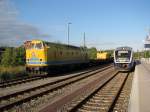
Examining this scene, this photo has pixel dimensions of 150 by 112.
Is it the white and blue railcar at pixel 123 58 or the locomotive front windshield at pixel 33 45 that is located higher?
the locomotive front windshield at pixel 33 45

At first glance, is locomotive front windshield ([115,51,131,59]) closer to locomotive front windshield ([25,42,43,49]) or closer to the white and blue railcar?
the white and blue railcar

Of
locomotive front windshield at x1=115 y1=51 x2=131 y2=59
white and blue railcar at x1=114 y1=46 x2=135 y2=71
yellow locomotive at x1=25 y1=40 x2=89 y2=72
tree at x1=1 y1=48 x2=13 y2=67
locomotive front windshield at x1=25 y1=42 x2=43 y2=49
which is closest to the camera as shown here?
yellow locomotive at x1=25 y1=40 x2=89 y2=72

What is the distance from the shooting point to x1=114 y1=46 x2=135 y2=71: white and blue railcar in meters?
32.6

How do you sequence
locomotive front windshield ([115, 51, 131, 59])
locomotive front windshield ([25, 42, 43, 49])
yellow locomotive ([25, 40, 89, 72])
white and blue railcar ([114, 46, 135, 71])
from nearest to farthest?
yellow locomotive ([25, 40, 89, 72]) → locomotive front windshield ([25, 42, 43, 49]) → white and blue railcar ([114, 46, 135, 71]) → locomotive front windshield ([115, 51, 131, 59])

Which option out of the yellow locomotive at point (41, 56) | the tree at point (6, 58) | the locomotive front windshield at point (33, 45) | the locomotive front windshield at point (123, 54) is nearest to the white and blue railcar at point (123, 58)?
the locomotive front windshield at point (123, 54)

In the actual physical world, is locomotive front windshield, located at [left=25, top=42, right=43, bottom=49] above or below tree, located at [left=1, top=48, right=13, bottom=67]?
above

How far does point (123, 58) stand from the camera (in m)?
32.9

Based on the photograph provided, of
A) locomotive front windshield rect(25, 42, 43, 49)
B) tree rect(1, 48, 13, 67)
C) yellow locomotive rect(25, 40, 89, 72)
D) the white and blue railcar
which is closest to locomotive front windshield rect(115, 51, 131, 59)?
the white and blue railcar

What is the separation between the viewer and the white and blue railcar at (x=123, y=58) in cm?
3262

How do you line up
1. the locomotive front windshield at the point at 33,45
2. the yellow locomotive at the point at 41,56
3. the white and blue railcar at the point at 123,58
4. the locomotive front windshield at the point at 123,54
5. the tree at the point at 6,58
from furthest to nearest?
the tree at the point at 6,58 → the locomotive front windshield at the point at 123,54 → the white and blue railcar at the point at 123,58 → the locomotive front windshield at the point at 33,45 → the yellow locomotive at the point at 41,56

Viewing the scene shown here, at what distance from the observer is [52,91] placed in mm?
15484

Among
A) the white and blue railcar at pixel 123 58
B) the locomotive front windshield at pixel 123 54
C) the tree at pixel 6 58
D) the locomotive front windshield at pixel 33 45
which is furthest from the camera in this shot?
the tree at pixel 6 58

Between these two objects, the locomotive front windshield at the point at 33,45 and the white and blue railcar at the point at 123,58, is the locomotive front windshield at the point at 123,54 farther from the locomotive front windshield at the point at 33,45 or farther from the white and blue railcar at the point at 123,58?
the locomotive front windshield at the point at 33,45

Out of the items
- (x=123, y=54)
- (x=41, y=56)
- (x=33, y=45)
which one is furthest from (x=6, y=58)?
(x=123, y=54)
